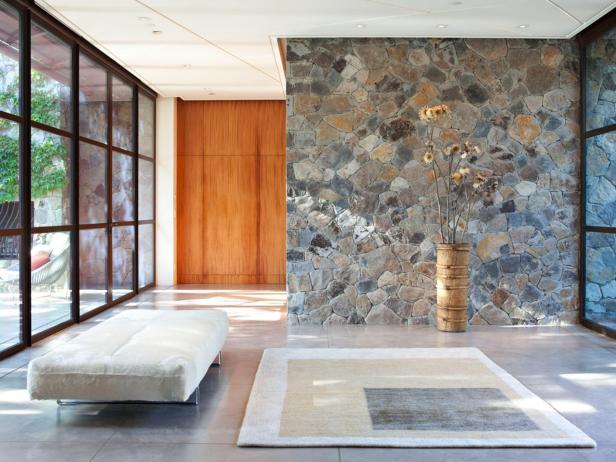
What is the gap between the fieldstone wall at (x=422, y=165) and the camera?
6406mm

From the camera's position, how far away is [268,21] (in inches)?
227

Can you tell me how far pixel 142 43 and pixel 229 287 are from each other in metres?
4.02

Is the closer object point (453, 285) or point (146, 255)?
point (453, 285)

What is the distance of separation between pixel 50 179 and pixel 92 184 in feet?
3.63

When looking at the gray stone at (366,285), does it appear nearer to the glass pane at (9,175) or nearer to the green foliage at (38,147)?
the green foliage at (38,147)

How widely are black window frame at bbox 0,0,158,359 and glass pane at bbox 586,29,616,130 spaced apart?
4.83 metres

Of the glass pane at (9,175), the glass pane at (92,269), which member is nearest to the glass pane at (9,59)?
the glass pane at (9,175)

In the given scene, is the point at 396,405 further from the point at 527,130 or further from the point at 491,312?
the point at 527,130

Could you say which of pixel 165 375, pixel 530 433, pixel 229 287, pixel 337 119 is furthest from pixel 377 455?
pixel 229 287

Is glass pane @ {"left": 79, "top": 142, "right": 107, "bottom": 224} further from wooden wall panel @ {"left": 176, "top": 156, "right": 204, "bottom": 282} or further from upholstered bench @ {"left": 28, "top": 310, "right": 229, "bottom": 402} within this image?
upholstered bench @ {"left": 28, "top": 310, "right": 229, "bottom": 402}

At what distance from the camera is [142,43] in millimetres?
6566

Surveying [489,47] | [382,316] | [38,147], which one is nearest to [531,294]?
[382,316]

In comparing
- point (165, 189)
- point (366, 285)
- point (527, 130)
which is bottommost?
point (366, 285)

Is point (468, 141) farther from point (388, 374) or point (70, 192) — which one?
point (70, 192)
